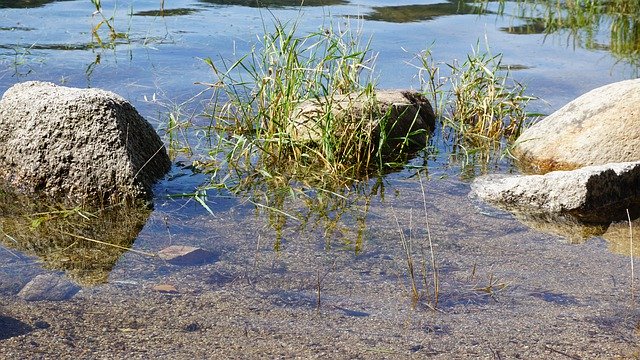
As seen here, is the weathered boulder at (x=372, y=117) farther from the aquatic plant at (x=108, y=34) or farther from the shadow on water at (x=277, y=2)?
the shadow on water at (x=277, y=2)

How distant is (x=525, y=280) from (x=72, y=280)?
6.35 feet

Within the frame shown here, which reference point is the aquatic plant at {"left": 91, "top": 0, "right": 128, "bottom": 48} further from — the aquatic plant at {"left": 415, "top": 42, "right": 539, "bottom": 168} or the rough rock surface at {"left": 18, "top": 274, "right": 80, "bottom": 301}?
the rough rock surface at {"left": 18, "top": 274, "right": 80, "bottom": 301}

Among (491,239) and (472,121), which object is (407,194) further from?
(472,121)

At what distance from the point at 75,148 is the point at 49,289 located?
127 cm

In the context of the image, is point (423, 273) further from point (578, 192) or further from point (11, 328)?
point (11, 328)

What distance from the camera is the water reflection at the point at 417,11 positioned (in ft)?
30.4

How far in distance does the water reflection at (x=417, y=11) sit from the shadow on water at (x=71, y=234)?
16.8 ft

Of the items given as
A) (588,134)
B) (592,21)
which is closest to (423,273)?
(588,134)

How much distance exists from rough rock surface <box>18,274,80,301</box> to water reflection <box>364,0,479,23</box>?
19.3ft

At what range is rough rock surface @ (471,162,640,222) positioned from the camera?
4805 mm

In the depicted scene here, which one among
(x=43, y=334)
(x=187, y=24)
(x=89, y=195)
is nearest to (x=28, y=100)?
(x=89, y=195)

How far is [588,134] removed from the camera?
571cm

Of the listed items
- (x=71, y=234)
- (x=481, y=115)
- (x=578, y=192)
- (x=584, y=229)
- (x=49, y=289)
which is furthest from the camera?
(x=481, y=115)

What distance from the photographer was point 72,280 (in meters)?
3.83
